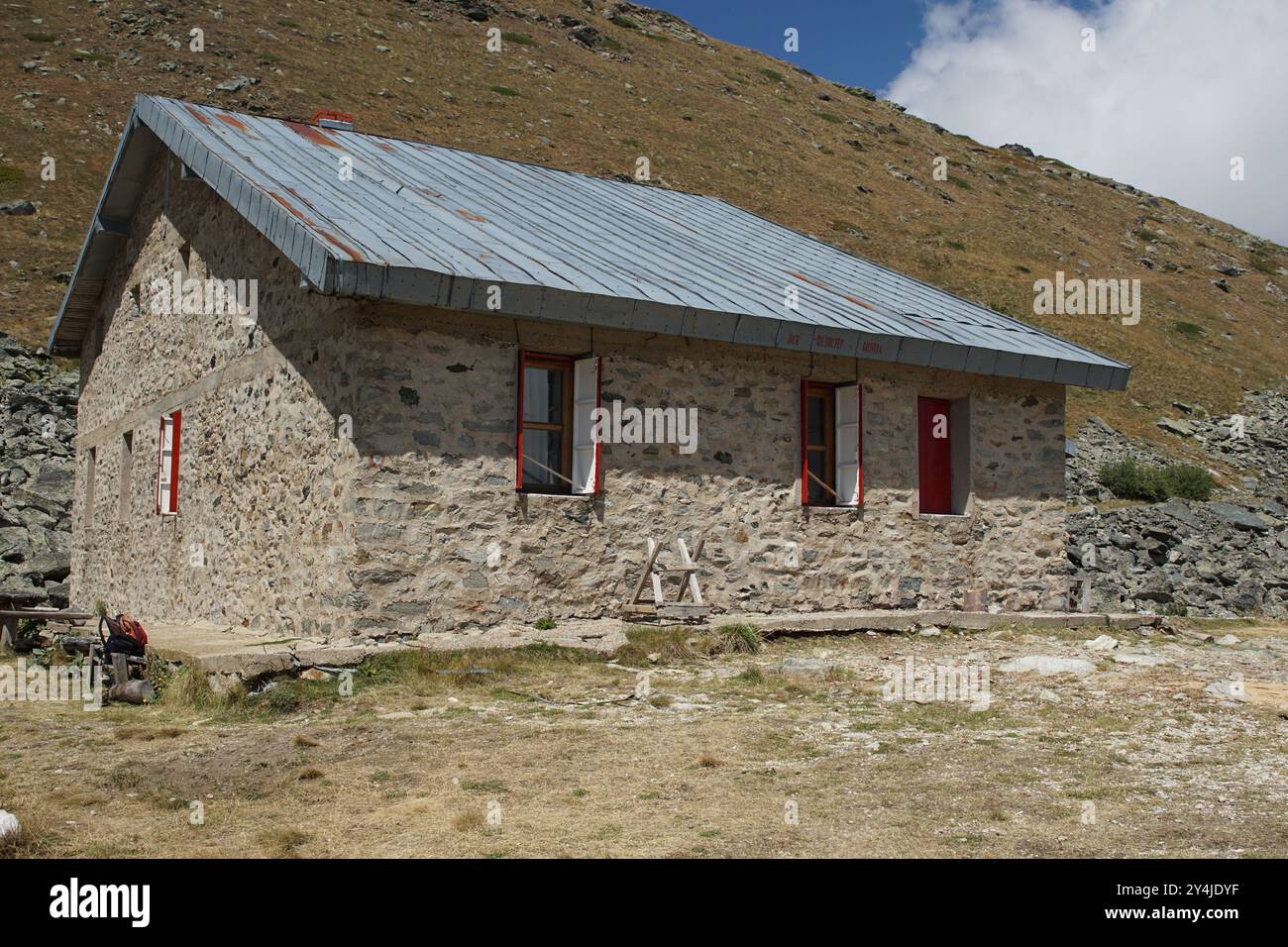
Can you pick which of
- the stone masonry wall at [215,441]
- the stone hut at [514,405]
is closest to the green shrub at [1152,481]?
the stone hut at [514,405]

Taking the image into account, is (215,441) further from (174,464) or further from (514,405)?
(514,405)

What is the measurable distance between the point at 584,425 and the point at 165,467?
6.21 m

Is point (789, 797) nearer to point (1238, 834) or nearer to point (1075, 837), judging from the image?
point (1075, 837)

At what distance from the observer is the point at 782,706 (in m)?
8.41

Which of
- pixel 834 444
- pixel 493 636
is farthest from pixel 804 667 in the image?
pixel 834 444

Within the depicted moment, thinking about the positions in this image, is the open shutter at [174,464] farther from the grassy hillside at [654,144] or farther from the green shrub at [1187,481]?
the green shrub at [1187,481]

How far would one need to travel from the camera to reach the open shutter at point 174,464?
14133mm

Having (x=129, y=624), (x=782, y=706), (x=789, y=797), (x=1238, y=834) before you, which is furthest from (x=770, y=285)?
(x=1238, y=834)

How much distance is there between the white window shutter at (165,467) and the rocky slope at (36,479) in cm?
414

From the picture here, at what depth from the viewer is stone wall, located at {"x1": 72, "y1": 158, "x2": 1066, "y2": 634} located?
9984 millimetres

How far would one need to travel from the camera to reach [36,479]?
20016 mm

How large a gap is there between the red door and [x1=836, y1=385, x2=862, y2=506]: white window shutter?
113cm

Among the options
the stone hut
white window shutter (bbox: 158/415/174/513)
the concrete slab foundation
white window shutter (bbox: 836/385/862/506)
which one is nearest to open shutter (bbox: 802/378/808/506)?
the stone hut
